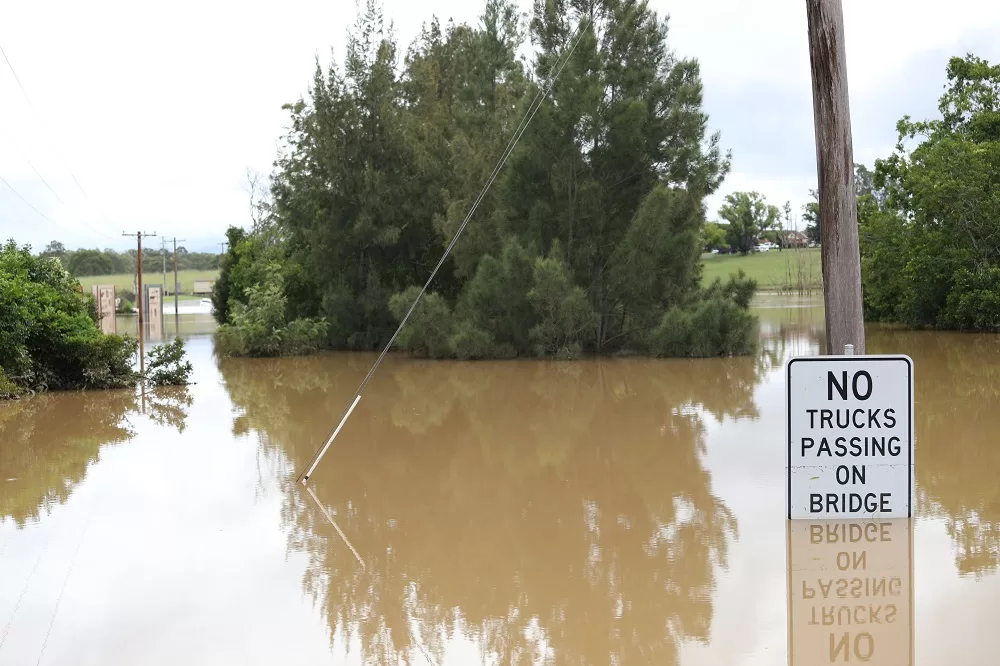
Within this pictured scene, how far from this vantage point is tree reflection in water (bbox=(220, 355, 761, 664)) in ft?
19.6

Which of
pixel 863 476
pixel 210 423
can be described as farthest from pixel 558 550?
pixel 210 423

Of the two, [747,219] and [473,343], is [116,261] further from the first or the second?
[473,343]

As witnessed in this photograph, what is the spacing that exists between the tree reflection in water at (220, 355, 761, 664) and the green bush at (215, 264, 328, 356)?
1135 cm

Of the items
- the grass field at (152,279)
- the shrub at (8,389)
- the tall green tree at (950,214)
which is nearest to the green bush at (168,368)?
the shrub at (8,389)

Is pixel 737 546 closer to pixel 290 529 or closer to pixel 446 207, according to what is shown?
pixel 290 529

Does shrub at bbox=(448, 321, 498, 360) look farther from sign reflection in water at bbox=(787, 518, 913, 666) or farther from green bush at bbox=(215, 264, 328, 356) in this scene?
sign reflection in water at bbox=(787, 518, 913, 666)

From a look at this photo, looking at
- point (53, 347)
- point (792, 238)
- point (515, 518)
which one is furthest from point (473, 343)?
point (792, 238)

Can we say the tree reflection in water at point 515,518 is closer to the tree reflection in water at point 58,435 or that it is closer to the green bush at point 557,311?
the tree reflection in water at point 58,435

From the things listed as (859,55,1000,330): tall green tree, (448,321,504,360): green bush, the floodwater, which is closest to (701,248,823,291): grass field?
(859,55,1000,330): tall green tree

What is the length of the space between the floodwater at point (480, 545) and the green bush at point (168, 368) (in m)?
4.75

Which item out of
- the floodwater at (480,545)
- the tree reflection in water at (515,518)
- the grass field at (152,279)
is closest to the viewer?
the floodwater at (480,545)

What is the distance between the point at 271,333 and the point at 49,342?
35.0 ft

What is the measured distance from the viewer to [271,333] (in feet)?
97.6

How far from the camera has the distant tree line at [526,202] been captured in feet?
80.2
